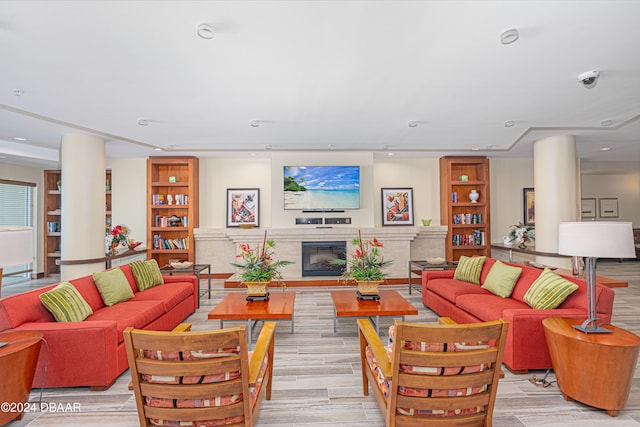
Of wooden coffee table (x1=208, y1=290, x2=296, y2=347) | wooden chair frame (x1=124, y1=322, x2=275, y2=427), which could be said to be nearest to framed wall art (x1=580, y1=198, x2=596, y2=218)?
wooden coffee table (x1=208, y1=290, x2=296, y2=347)

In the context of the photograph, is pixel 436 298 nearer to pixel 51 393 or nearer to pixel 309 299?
pixel 309 299

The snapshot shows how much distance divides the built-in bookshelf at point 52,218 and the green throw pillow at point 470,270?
7.23 meters

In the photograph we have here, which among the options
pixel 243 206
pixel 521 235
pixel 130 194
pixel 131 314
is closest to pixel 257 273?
pixel 131 314

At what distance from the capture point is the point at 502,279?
12.4ft

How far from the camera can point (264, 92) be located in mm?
3570

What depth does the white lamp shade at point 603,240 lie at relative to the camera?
7.33 feet

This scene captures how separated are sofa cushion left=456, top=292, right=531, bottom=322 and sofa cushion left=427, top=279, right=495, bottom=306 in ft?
0.57

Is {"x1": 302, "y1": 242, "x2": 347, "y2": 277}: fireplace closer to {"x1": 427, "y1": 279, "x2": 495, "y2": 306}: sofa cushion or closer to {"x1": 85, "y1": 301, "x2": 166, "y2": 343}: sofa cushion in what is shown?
{"x1": 427, "y1": 279, "x2": 495, "y2": 306}: sofa cushion

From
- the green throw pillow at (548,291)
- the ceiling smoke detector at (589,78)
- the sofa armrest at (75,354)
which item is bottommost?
the sofa armrest at (75,354)

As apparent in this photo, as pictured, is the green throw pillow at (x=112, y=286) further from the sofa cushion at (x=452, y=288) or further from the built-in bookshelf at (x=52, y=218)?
the built-in bookshelf at (x=52, y=218)

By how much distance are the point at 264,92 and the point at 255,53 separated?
0.83 meters

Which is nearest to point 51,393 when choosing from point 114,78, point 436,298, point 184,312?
point 184,312

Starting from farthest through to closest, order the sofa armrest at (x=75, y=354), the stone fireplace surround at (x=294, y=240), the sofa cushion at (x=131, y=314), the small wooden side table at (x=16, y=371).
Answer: the stone fireplace surround at (x=294, y=240), the sofa cushion at (x=131, y=314), the sofa armrest at (x=75, y=354), the small wooden side table at (x=16, y=371)

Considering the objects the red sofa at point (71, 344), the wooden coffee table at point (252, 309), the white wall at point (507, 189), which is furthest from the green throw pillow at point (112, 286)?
the white wall at point (507, 189)
